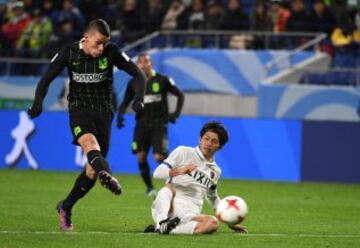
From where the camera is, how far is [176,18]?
24.2 m

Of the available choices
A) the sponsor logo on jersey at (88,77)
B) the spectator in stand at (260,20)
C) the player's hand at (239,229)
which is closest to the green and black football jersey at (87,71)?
the sponsor logo on jersey at (88,77)

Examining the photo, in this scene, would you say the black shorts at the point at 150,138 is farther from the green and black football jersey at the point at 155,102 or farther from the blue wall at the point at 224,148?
the blue wall at the point at 224,148

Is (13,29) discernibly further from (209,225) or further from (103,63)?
(209,225)

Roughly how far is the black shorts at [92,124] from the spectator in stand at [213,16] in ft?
42.4

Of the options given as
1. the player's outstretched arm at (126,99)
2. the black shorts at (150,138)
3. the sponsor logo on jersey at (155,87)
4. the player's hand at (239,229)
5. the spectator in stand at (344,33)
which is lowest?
the player's hand at (239,229)

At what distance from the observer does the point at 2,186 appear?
17.1 meters

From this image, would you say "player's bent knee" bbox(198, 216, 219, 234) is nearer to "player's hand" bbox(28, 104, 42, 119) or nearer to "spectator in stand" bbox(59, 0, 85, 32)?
"player's hand" bbox(28, 104, 42, 119)

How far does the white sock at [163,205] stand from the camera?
1026cm

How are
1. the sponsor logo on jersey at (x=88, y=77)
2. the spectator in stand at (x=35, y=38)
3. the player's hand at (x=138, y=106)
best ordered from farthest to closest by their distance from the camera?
the spectator in stand at (x=35, y=38), the sponsor logo on jersey at (x=88, y=77), the player's hand at (x=138, y=106)

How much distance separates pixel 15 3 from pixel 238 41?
598 cm

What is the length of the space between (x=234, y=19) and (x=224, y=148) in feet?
13.0

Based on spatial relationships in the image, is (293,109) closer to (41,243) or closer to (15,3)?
(15,3)

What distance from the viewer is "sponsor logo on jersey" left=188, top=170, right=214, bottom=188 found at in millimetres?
10531

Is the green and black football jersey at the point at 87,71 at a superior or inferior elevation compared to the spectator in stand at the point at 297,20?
inferior
